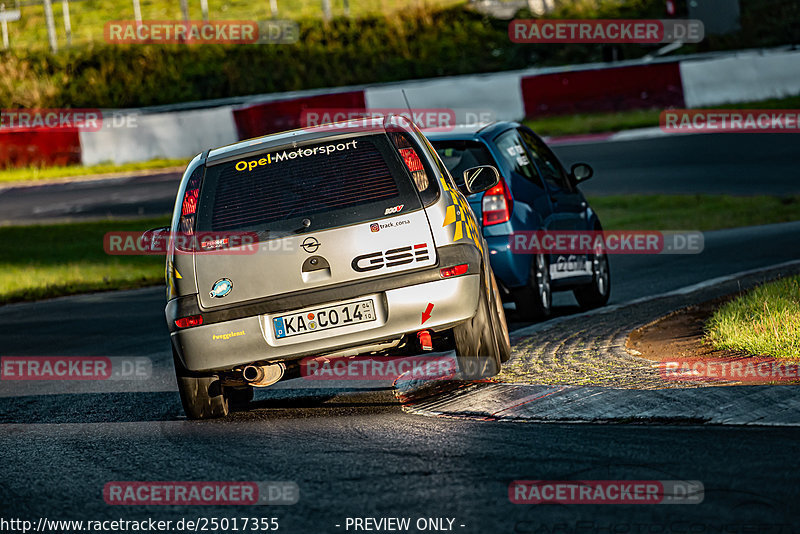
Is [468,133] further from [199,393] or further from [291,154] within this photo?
[199,393]

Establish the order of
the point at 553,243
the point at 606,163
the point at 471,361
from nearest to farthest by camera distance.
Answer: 1. the point at 471,361
2. the point at 553,243
3. the point at 606,163

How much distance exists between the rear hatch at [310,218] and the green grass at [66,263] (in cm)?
898

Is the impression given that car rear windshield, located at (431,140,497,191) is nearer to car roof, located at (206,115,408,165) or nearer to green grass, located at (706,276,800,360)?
green grass, located at (706,276,800,360)

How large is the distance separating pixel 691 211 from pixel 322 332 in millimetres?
11891

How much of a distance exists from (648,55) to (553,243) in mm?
23895

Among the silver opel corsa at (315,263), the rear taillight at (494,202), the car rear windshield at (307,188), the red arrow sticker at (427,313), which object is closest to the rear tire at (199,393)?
the silver opel corsa at (315,263)

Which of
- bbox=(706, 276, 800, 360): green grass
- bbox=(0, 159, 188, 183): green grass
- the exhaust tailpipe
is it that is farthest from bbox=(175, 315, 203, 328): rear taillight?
bbox=(0, 159, 188, 183): green grass

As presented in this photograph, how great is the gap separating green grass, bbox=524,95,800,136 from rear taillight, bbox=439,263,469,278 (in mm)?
19453

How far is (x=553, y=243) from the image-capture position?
1066 centimetres

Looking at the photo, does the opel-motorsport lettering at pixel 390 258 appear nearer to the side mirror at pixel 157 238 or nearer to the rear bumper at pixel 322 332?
the rear bumper at pixel 322 332

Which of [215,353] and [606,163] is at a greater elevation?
[215,353]

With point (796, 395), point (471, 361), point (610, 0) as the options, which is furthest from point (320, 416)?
point (610, 0)

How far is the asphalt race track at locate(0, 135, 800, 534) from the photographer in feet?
15.4

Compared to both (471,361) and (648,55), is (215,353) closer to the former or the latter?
(471,361)
